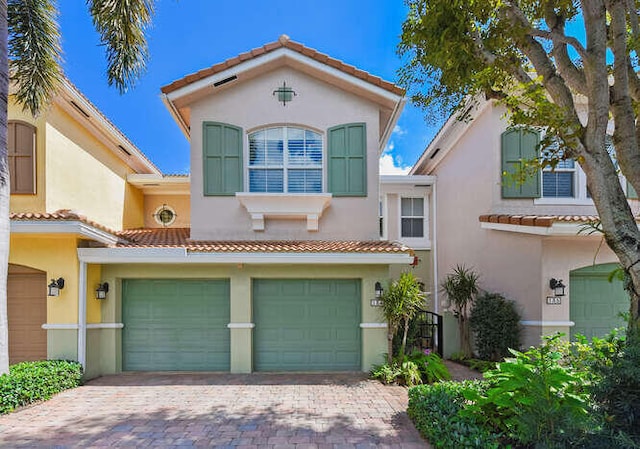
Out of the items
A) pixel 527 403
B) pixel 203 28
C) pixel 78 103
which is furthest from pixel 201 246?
pixel 527 403

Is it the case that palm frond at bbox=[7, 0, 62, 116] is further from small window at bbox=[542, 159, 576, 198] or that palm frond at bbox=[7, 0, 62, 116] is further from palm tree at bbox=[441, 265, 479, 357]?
small window at bbox=[542, 159, 576, 198]

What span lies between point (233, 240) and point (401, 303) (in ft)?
15.5

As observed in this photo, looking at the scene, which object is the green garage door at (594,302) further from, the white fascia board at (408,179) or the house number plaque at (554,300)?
the white fascia board at (408,179)

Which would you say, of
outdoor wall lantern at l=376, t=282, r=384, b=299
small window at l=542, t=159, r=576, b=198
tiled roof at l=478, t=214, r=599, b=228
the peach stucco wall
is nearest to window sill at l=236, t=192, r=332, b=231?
outdoor wall lantern at l=376, t=282, r=384, b=299

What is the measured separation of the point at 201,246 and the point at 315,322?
3.51 meters

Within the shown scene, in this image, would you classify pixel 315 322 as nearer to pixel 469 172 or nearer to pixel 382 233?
pixel 382 233

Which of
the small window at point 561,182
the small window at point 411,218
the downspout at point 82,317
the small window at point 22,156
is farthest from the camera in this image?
the small window at point 411,218

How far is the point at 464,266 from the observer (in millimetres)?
11586

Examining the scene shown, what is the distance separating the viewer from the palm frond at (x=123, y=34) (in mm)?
7660

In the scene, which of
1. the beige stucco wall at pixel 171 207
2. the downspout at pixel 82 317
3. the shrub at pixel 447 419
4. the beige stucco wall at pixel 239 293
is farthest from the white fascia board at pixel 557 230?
the beige stucco wall at pixel 171 207

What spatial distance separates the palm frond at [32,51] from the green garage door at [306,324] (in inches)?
264

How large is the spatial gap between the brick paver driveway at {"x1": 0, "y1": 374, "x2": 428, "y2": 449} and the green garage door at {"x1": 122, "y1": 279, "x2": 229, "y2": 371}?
24.5 inches

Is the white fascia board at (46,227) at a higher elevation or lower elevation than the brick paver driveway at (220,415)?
higher

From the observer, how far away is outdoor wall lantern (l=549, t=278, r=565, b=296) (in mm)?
8094
